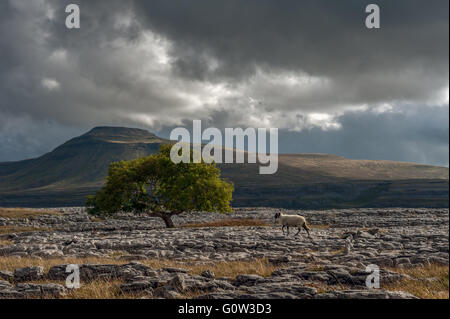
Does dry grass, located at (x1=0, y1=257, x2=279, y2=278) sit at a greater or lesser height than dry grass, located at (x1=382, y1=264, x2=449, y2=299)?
lesser

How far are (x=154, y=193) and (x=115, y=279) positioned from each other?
39759 mm

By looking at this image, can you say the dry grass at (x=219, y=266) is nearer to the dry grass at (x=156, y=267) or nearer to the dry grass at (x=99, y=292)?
the dry grass at (x=156, y=267)

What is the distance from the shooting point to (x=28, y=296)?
12227mm

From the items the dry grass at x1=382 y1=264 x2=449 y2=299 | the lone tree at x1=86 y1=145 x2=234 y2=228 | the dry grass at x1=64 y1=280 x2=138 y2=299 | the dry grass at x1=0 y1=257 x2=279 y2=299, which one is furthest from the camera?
the lone tree at x1=86 y1=145 x2=234 y2=228

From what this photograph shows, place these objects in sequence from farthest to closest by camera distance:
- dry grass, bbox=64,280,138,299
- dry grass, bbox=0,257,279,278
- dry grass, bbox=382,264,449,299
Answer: dry grass, bbox=0,257,279,278 < dry grass, bbox=64,280,138,299 < dry grass, bbox=382,264,449,299

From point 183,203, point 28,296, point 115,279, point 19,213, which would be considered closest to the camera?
point 28,296

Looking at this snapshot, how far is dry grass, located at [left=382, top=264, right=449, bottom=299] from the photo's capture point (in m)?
11.7

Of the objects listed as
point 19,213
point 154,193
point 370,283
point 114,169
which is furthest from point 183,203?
point 19,213

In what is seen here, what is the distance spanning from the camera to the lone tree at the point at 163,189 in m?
51.3

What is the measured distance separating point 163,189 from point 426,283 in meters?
42.1

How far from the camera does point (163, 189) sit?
52.5 metres

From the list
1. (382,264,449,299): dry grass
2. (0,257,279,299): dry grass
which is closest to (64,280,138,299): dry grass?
(0,257,279,299): dry grass

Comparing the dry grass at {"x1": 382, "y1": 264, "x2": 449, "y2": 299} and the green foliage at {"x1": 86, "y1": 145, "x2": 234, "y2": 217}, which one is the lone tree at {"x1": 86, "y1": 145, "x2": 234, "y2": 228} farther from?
the dry grass at {"x1": 382, "y1": 264, "x2": 449, "y2": 299}
